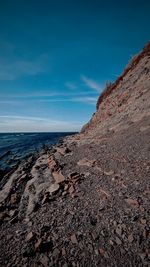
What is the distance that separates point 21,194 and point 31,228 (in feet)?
14.6

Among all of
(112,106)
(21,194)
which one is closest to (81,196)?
(21,194)

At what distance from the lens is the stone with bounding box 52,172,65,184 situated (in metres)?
11.7

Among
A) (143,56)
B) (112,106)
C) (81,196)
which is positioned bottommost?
(81,196)

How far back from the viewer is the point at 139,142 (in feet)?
49.7

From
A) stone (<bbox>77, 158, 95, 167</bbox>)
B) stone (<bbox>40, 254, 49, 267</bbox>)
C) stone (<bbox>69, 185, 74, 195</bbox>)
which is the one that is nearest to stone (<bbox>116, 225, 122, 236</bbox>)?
stone (<bbox>40, 254, 49, 267</bbox>)

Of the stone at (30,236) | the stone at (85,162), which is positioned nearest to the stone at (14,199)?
the stone at (30,236)

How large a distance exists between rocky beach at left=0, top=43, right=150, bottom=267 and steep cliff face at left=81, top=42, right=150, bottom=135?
16.5 ft

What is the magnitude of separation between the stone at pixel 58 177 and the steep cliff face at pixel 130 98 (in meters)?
10.5

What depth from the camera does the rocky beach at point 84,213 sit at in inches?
235

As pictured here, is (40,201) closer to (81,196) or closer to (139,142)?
(81,196)

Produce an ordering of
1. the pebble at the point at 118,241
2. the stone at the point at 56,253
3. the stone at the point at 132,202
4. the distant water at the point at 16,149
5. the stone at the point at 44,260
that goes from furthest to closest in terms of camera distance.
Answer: the distant water at the point at 16,149 → the stone at the point at 132,202 → the pebble at the point at 118,241 → the stone at the point at 56,253 → the stone at the point at 44,260

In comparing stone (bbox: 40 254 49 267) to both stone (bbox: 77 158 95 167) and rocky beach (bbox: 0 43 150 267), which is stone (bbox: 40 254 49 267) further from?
stone (bbox: 77 158 95 167)

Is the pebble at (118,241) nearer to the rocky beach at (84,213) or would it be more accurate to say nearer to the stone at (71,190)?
the rocky beach at (84,213)

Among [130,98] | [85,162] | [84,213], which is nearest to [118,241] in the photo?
[84,213]
